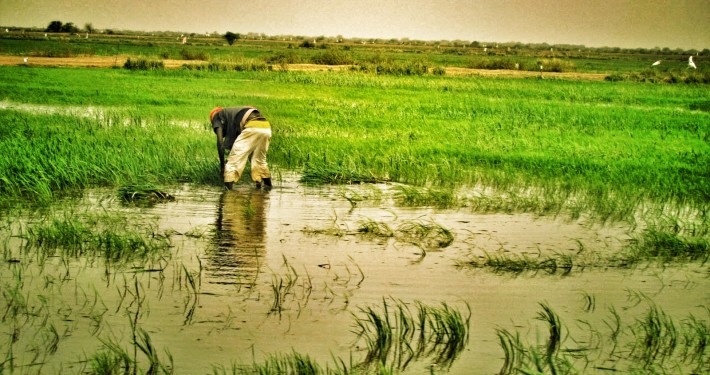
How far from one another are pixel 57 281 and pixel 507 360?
10.7 ft

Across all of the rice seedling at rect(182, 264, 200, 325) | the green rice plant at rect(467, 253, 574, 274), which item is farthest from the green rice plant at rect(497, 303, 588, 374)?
the rice seedling at rect(182, 264, 200, 325)

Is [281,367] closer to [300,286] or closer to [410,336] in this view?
[410,336]

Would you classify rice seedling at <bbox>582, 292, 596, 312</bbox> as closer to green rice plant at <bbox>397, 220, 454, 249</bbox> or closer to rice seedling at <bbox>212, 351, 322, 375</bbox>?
green rice plant at <bbox>397, 220, 454, 249</bbox>

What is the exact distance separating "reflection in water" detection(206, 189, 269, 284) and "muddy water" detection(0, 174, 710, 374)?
2 centimetres

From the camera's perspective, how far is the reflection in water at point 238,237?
5988 mm

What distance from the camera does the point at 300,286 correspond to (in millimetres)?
5754

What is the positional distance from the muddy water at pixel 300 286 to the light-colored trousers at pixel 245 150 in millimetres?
451

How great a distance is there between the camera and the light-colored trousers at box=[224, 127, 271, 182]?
8.60m

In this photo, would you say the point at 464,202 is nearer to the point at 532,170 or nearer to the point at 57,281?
the point at 532,170

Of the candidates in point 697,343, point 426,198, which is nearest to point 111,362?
point 697,343

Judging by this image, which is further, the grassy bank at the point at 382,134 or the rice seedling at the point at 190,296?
the grassy bank at the point at 382,134

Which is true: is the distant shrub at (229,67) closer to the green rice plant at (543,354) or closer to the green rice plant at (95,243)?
the green rice plant at (95,243)

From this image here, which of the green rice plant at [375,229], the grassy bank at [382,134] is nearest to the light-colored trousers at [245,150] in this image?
the grassy bank at [382,134]

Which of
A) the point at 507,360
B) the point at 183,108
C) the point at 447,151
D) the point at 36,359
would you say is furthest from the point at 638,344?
the point at 183,108
